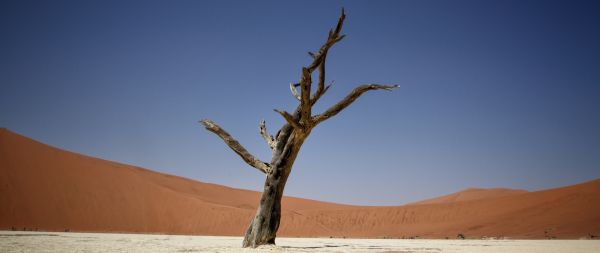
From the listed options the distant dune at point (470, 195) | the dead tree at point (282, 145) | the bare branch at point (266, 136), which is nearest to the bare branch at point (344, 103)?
the dead tree at point (282, 145)

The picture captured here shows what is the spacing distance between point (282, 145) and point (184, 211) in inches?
950

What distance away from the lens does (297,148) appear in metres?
11.0

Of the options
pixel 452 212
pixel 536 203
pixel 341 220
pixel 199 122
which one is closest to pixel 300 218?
pixel 341 220

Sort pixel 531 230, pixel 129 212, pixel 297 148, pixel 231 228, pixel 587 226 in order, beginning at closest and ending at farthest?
pixel 297 148, pixel 587 226, pixel 531 230, pixel 129 212, pixel 231 228

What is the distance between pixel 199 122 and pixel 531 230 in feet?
68.0

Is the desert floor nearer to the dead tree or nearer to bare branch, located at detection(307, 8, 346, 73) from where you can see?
the dead tree

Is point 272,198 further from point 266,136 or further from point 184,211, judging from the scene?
point 184,211

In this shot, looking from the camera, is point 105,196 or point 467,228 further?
point 105,196

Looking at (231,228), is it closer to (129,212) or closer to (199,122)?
(129,212)

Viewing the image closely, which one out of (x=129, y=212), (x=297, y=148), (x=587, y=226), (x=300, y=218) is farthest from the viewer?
(x=300, y=218)

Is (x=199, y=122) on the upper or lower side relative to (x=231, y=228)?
upper

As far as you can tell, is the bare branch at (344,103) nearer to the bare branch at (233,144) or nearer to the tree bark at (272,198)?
the tree bark at (272,198)

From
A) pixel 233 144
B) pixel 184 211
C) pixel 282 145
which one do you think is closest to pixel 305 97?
pixel 282 145

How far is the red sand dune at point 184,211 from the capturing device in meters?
25.1
